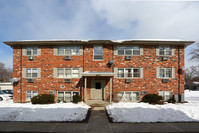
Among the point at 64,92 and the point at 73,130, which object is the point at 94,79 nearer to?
the point at 64,92

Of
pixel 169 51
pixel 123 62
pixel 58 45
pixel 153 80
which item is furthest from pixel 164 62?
pixel 58 45

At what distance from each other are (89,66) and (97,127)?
6.26m

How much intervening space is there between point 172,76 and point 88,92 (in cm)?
933

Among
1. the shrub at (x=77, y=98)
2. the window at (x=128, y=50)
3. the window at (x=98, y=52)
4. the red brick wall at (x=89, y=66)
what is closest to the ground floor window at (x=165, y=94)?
the red brick wall at (x=89, y=66)

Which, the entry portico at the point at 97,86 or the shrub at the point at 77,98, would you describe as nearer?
the shrub at the point at 77,98

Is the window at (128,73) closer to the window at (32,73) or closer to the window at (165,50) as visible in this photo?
the window at (165,50)

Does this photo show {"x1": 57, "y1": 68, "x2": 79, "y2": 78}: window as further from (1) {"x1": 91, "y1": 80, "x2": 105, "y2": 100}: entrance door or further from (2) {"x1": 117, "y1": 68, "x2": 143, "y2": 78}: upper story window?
(2) {"x1": 117, "y1": 68, "x2": 143, "y2": 78}: upper story window

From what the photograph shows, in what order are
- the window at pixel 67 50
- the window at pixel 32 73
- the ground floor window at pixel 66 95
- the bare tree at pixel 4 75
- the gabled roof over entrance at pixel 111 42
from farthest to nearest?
the bare tree at pixel 4 75
the window at pixel 67 50
the window at pixel 32 73
the ground floor window at pixel 66 95
the gabled roof over entrance at pixel 111 42

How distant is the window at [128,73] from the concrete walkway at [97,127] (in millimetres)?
5464

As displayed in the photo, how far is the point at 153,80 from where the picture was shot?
10.4 meters

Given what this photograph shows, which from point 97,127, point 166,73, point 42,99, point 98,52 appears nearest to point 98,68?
point 98,52

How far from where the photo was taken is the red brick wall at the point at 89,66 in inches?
406

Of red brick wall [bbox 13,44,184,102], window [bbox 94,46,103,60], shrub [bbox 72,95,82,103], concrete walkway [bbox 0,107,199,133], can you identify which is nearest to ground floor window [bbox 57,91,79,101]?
red brick wall [bbox 13,44,184,102]

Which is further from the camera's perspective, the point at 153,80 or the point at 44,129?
the point at 153,80
